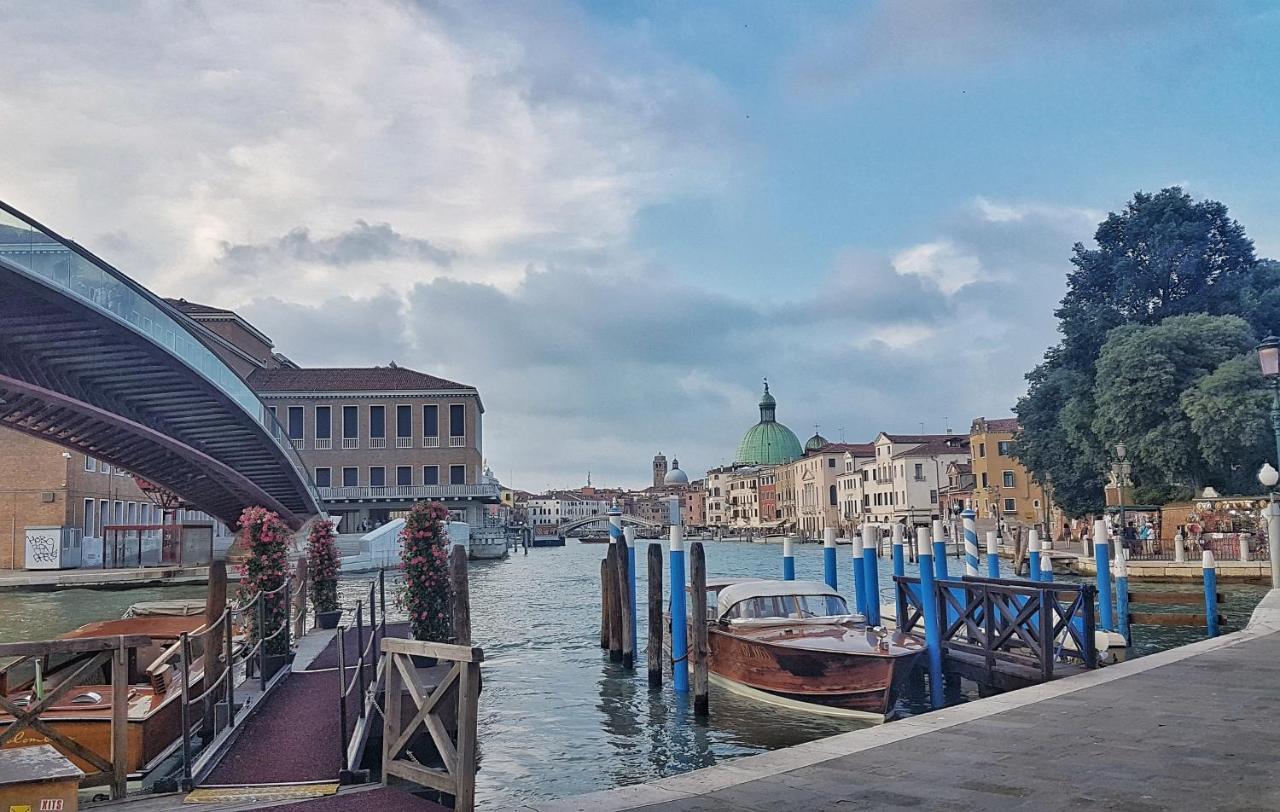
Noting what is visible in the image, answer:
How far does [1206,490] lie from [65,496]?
37.1 meters

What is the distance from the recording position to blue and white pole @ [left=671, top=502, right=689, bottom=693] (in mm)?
12484

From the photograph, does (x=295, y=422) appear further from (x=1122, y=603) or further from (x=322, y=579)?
(x=1122, y=603)

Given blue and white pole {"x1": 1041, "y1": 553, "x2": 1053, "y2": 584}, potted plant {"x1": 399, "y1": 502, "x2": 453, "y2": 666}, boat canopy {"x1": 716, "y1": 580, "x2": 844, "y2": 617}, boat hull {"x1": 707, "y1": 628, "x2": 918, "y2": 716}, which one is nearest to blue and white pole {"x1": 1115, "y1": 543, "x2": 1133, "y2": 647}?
blue and white pole {"x1": 1041, "y1": 553, "x2": 1053, "y2": 584}

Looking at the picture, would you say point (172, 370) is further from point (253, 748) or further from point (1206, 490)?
point (1206, 490)

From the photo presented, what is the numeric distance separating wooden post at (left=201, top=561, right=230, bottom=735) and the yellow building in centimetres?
5994

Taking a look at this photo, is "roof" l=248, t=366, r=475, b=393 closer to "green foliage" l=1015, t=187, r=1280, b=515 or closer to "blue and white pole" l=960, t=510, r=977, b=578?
"green foliage" l=1015, t=187, r=1280, b=515

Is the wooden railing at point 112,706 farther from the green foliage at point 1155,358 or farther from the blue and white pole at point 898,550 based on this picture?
the green foliage at point 1155,358

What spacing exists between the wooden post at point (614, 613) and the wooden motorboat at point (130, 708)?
6551mm

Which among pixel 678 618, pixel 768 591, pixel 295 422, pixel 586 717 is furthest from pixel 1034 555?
pixel 295 422

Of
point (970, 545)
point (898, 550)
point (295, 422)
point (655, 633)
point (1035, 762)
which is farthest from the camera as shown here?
point (295, 422)

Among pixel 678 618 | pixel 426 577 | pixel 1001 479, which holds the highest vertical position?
pixel 1001 479

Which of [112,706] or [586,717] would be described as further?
[586,717]

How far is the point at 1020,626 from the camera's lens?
9.79 meters

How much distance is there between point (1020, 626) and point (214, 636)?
7.17m
